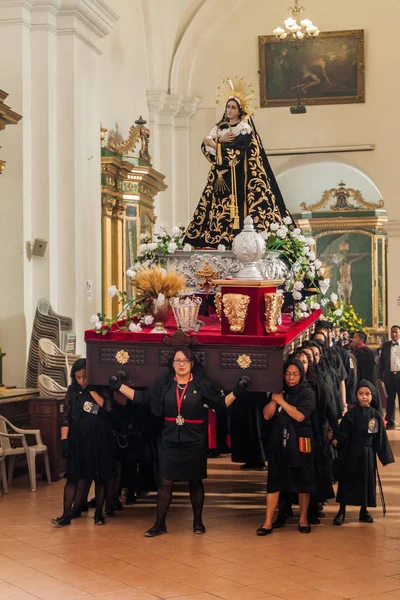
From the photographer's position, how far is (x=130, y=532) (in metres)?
7.90

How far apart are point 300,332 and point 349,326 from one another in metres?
7.90

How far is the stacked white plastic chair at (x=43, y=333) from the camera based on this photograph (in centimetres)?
1155

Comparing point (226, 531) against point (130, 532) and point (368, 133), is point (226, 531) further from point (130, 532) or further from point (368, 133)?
point (368, 133)

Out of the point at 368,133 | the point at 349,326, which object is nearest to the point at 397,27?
the point at 368,133

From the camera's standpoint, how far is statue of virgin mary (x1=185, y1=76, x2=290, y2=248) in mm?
10781

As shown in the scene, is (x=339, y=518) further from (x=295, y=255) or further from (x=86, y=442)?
(x=295, y=255)

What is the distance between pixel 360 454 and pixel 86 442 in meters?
2.24

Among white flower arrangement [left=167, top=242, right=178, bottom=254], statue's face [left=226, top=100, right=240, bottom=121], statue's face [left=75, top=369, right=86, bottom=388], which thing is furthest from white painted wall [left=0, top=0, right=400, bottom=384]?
statue's face [left=75, top=369, right=86, bottom=388]

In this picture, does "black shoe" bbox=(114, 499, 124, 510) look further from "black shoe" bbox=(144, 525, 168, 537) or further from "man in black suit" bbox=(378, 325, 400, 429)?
"man in black suit" bbox=(378, 325, 400, 429)

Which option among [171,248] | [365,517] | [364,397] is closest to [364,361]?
[171,248]

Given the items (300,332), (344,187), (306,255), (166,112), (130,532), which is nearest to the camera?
(130,532)

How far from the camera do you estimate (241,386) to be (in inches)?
300

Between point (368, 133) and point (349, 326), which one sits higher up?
point (368, 133)

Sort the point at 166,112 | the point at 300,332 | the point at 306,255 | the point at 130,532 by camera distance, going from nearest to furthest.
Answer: the point at 130,532
the point at 300,332
the point at 306,255
the point at 166,112
